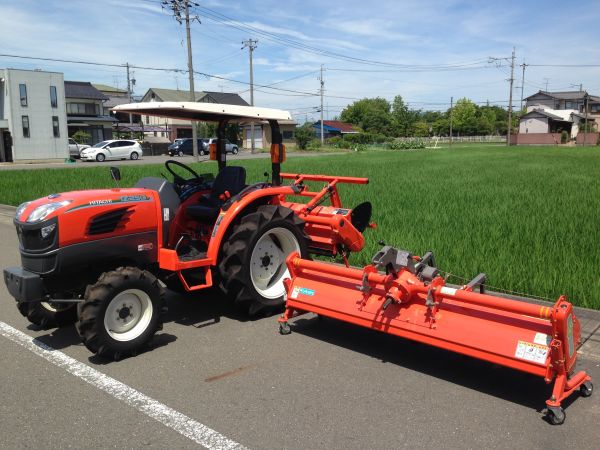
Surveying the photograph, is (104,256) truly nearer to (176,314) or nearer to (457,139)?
(176,314)

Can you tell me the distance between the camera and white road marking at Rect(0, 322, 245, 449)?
307cm

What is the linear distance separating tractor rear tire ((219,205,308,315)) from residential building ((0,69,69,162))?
38.5 metres

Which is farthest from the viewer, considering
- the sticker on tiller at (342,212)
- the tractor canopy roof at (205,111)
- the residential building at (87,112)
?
the residential building at (87,112)

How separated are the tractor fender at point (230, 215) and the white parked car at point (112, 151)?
3511 centimetres

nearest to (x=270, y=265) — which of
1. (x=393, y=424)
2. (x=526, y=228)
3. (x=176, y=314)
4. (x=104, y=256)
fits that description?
(x=176, y=314)

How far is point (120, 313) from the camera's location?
4.19m

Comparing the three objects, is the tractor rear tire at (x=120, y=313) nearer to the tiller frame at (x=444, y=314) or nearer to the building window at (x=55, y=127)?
the tiller frame at (x=444, y=314)

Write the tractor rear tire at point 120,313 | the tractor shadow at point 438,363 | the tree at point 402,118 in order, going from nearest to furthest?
the tractor shadow at point 438,363 < the tractor rear tire at point 120,313 < the tree at point 402,118

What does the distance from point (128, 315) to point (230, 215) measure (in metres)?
1.29

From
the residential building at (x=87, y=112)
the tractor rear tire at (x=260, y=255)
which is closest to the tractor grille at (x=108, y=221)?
the tractor rear tire at (x=260, y=255)

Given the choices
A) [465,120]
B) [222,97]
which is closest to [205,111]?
[222,97]

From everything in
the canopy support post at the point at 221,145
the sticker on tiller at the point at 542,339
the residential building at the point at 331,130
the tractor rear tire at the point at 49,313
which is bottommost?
the tractor rear tire at the point at 49,313

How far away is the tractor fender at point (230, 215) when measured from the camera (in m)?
4.84

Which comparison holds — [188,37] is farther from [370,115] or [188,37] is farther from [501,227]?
[370,115]
